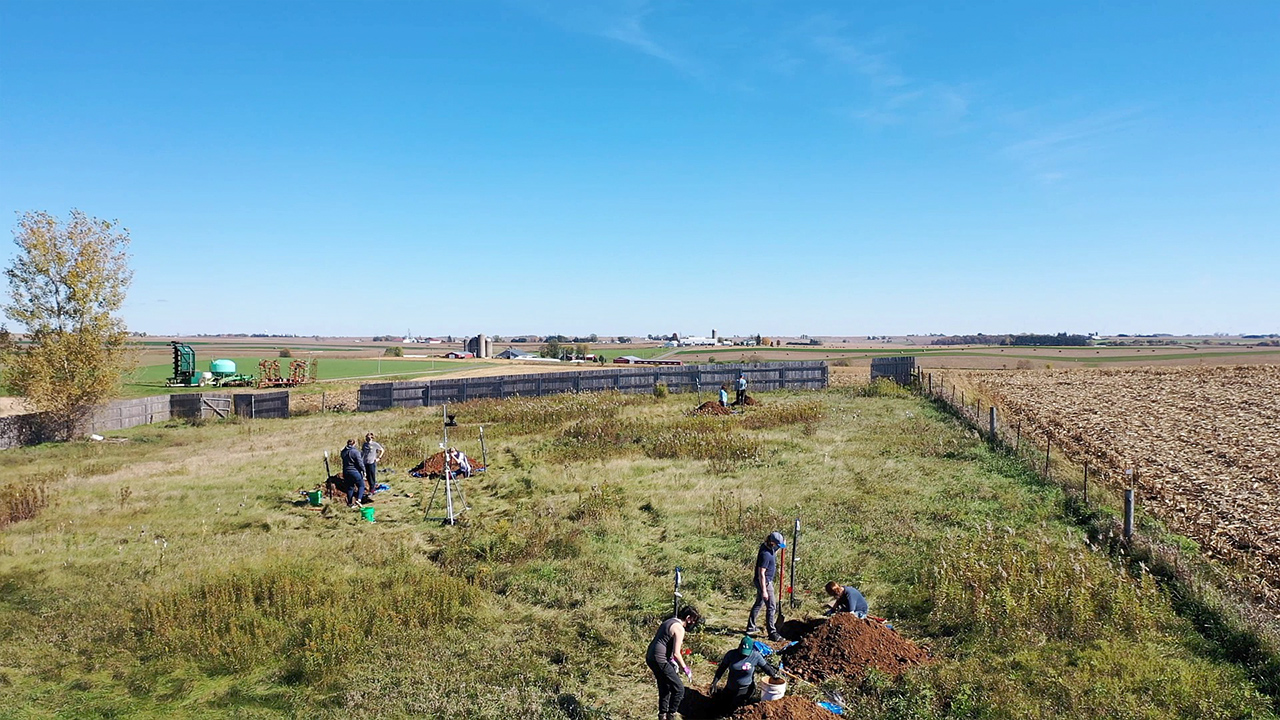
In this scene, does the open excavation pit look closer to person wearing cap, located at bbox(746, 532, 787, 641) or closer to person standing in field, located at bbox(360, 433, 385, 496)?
person standing in field, located at bbox(360, 433, 385, 496)

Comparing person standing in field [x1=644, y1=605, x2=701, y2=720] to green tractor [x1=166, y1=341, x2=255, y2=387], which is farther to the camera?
green tractor [x1=166, y1=341, x2=255, y2=387]

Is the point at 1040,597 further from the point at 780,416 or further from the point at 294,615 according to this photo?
the point at 780,416

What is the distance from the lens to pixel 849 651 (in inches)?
355

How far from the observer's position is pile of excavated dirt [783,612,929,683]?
889cm

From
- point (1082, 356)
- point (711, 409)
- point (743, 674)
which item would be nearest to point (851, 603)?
point (743, 674)

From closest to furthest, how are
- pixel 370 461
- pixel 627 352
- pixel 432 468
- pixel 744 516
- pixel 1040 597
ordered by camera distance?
pixel 1040 597, pixel 744 516, pixel 370 461, pixel 432 468, pixel 627 352

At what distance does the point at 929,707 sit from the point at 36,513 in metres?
19.8

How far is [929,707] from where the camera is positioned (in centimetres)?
793

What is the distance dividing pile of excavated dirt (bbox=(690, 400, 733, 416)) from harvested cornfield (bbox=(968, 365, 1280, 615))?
1240 cm

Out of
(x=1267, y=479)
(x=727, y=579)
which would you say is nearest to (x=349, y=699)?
(x=727, y=579)

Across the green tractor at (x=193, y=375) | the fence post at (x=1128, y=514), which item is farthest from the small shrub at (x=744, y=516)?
the green tractor at (x=193, y=375)

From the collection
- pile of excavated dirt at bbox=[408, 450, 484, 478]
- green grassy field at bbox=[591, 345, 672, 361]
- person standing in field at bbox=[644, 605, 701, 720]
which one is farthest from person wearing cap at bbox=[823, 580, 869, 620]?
green grassy field at bbox=[591, 345, 672, 361]

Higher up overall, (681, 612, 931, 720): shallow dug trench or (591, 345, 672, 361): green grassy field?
(591, 345, 672, 361): green grassy field

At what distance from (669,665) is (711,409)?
85.6 feet
